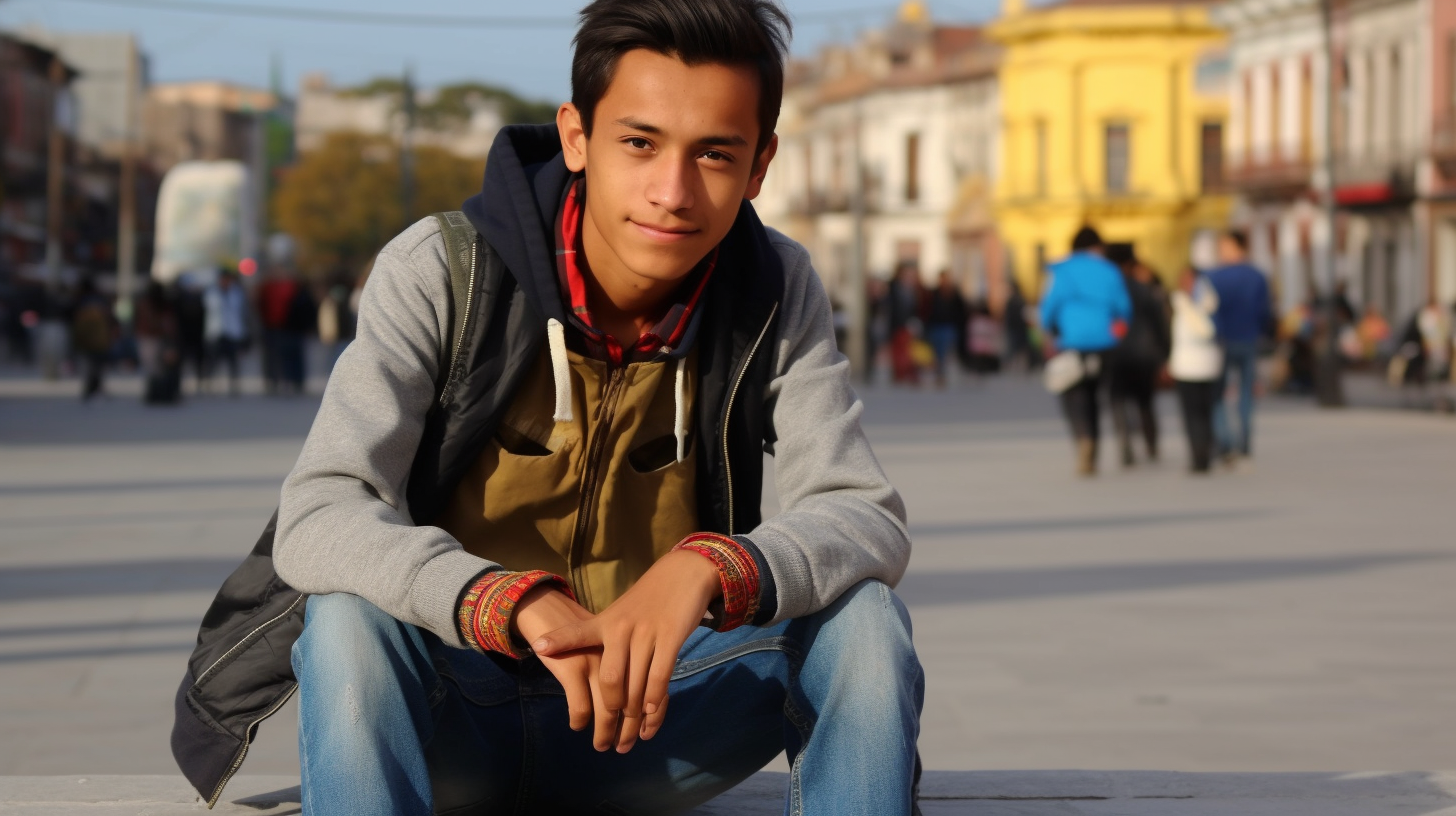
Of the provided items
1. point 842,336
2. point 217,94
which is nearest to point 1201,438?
point 842,336

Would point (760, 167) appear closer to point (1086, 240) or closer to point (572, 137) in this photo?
point (572, 137)

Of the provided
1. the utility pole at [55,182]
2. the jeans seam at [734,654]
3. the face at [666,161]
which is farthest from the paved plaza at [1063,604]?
the utility pole at [55,182]

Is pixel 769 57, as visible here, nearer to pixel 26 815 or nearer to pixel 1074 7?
pixel 26 815

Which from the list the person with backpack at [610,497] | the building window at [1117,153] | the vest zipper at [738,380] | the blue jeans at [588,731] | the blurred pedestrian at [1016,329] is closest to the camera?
the blue jeans at [588,731]

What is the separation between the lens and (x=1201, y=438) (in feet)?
48.6

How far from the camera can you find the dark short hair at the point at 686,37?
310cm

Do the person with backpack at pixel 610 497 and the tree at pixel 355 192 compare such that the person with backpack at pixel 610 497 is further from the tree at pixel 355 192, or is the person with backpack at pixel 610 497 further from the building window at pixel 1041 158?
the tree at pixel 355 192

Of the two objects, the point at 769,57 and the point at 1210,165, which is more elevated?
the point at 1210,165

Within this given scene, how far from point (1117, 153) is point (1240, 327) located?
44335 millimetres

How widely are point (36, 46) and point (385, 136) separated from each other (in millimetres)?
22878

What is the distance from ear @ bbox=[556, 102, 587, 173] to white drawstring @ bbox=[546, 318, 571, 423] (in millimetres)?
291

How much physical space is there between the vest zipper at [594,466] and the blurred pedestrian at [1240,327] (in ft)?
40.2

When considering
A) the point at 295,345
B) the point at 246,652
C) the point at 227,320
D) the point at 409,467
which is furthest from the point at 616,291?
the point at 227,320

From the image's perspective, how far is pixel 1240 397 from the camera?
15148 millimetres
